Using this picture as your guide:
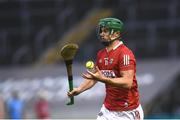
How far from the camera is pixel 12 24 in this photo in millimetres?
26359

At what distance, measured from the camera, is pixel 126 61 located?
9.21m

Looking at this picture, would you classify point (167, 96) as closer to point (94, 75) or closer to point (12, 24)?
point (12, 24)

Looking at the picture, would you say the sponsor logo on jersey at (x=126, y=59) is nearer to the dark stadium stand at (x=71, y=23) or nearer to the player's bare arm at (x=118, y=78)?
the player's bare arm at (x=118, y=78)

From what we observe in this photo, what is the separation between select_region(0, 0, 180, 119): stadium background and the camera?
74.8ft

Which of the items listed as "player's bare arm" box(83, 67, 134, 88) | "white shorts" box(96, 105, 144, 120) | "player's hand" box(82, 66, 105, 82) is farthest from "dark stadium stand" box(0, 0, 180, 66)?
"player's hand" box(82, 66, 105, 82)

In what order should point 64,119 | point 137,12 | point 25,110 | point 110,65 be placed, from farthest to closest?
point 137,12 → point 25,110 → point 64,119 → point 110,65

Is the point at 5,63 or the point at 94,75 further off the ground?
the point at 94,75

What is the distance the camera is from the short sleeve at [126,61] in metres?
9.16

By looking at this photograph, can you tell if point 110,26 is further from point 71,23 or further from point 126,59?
point 71,23

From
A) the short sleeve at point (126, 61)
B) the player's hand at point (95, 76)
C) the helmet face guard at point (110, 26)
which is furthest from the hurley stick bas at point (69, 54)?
the player's hand at point (95, 76)

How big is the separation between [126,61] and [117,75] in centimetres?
23

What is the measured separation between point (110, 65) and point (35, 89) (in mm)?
14474

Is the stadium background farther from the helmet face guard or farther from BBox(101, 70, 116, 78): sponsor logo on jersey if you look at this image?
the helmet face guard

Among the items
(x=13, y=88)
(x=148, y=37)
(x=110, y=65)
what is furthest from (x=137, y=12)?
(x=110, y=65)
